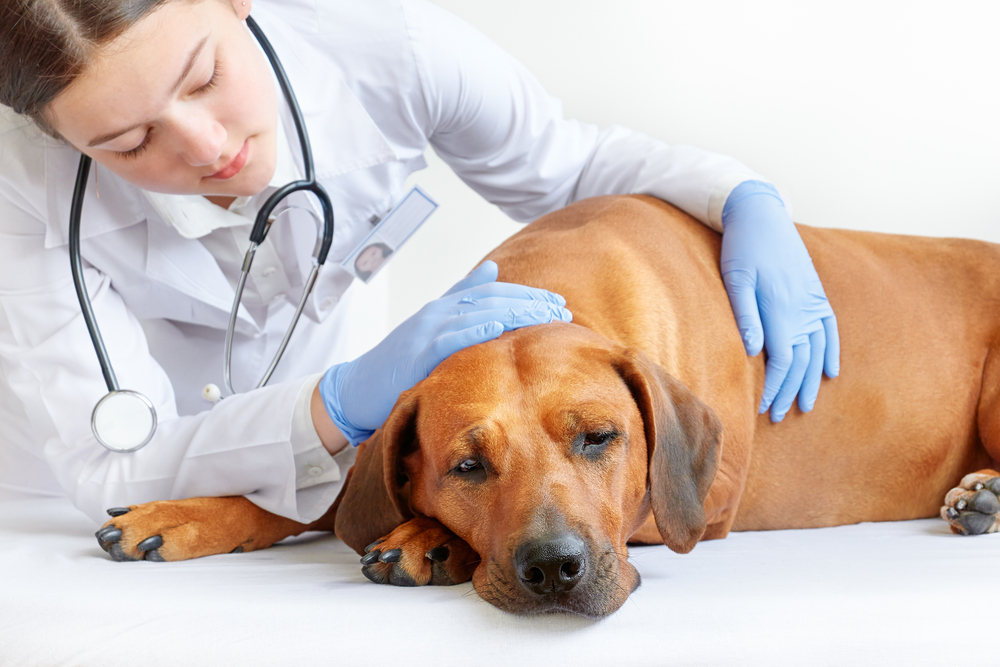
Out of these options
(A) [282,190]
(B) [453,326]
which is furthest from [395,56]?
(B) [453,326]

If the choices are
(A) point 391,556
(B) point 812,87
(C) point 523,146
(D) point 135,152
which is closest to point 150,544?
(A) point 391,556

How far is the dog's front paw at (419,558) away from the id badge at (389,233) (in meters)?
1.13

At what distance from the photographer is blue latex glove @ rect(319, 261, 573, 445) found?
6.03 feet

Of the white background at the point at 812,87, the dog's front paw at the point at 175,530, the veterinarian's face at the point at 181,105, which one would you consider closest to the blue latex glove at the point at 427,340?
the dog's front paw at the point at 175,530

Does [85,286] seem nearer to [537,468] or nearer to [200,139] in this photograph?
[200,139]

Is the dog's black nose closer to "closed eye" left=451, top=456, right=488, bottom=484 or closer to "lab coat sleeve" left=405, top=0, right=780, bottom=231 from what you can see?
"closed eye" left=451, top=456, right=488, bottom=484

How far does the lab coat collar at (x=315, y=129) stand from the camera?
2.39 meters

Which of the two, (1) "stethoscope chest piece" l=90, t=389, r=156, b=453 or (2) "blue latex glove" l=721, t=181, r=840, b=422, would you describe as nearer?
(1) "stethoscope chest piece" l=90, t=389, r=156, b=453

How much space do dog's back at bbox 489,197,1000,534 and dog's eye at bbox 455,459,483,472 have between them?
579 millimetres

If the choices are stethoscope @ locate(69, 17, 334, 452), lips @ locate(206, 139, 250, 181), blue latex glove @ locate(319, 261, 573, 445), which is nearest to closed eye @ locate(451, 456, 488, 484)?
blue latex glove @ locate(319, 261, 573, 445)

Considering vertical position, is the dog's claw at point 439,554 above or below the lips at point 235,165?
below

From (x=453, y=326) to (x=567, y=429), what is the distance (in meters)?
0.43

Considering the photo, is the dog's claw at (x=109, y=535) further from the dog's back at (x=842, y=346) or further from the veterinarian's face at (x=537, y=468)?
the dog's back at (x=842, y=346)

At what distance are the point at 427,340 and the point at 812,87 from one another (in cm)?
274
